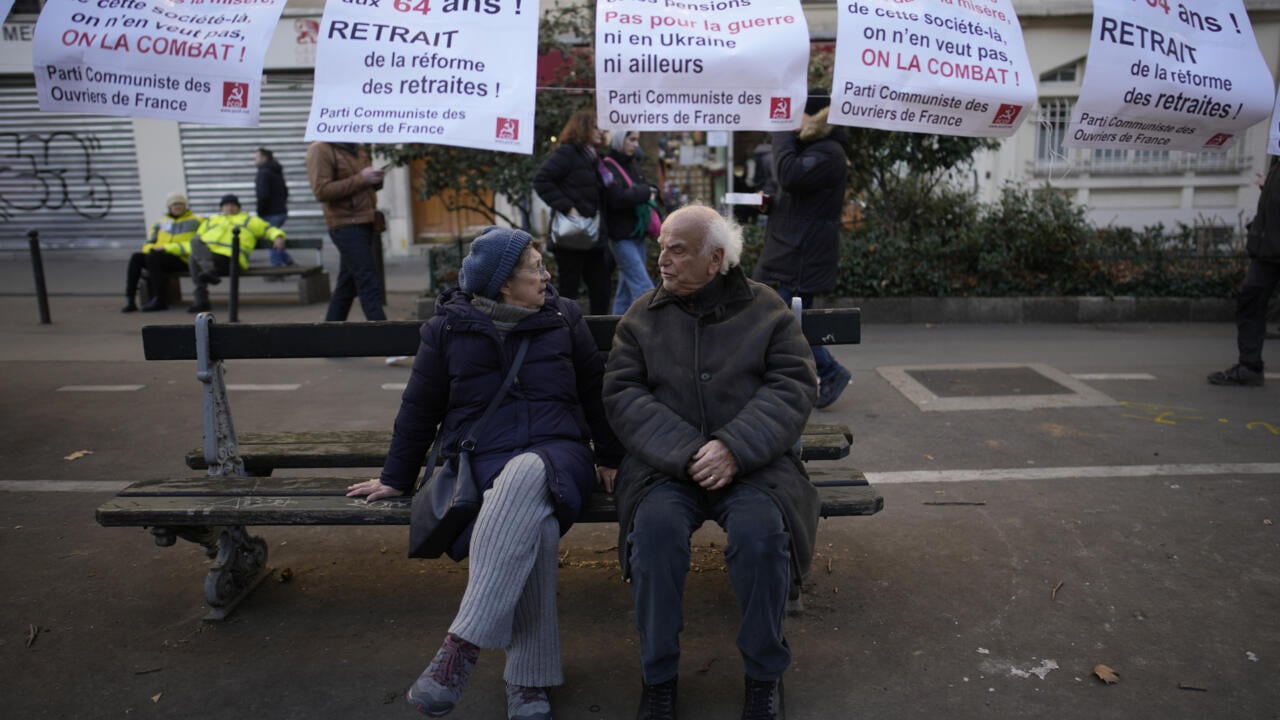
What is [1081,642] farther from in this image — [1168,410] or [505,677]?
[1168,410]

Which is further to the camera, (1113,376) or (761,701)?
(1113,376)

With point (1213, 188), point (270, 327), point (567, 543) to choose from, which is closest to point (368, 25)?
point (270, 327)

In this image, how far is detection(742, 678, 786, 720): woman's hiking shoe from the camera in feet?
9.36

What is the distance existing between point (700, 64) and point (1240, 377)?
15.1 feet

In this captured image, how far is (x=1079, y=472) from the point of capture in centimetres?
492

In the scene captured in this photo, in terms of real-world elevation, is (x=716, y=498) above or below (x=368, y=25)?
below

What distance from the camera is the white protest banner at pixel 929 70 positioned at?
4.37 m

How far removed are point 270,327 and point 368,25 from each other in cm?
139

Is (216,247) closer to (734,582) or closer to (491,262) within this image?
(491,262)

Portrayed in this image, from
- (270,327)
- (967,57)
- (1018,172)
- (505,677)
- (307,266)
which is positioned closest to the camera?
(505,677)

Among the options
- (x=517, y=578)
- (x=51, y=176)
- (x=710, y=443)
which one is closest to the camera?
(x=517, y=578)

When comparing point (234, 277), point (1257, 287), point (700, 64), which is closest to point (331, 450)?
point (700, 64)

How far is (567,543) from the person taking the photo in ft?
13.8

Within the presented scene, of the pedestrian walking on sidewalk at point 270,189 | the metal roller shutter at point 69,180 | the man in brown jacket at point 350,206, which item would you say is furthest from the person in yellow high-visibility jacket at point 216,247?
the metal roller shutter at point 69,180
